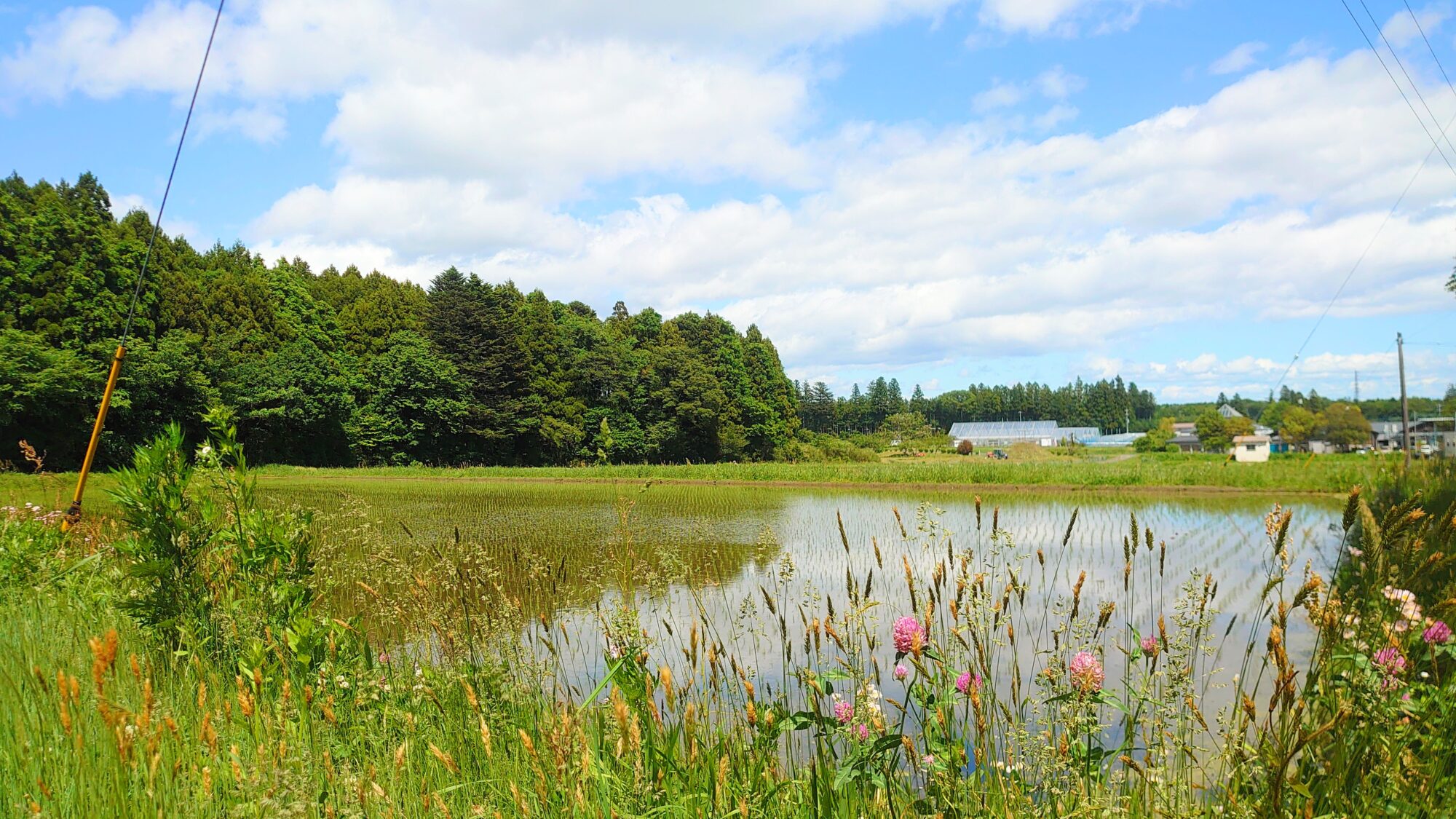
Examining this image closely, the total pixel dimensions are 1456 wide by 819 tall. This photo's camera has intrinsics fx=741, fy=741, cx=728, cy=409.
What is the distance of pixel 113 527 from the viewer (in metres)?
8.36

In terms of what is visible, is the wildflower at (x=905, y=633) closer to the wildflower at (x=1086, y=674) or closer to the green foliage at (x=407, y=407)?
the wildflower at (x=1086, y=674)

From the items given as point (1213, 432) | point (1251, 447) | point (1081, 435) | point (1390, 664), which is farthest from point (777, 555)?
point (1081, 435)

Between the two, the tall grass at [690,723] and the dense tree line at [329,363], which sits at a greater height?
the dense tree line at [329,363]

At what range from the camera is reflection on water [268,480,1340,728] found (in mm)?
3869

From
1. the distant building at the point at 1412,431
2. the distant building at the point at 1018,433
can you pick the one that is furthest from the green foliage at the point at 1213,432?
the distant building at the point at 1018,433

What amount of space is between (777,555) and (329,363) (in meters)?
39.5

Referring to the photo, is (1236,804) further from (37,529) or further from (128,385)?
(128,385)

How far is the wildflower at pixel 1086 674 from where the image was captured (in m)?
1.86

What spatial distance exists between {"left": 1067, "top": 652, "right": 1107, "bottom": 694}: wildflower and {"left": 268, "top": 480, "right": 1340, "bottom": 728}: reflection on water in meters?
0.29

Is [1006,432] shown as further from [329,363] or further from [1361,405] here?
[329,363]

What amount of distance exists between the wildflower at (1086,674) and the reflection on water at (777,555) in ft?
0.95

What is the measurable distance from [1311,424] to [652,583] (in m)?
65.6

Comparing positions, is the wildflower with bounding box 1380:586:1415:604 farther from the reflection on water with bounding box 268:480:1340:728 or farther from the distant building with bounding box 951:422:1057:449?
the distant building with bounding box 951:422:1057:449

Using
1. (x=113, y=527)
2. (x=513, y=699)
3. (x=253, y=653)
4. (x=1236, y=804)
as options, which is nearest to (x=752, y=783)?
(x=1236, y=804)
